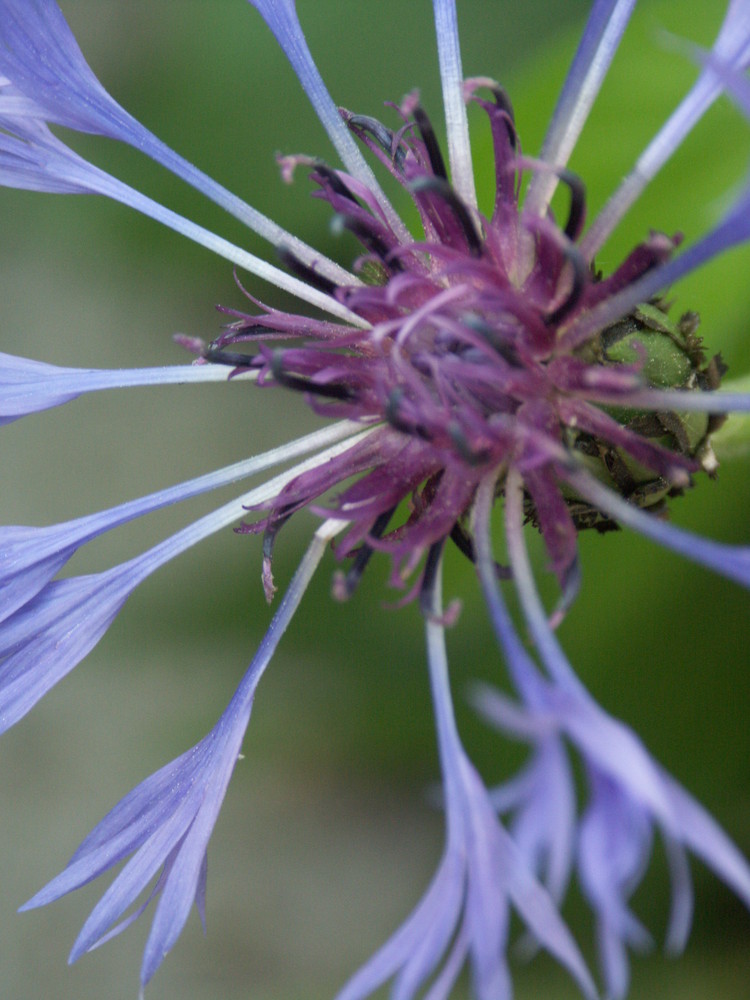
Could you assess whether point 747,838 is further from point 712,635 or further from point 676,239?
point 676,239

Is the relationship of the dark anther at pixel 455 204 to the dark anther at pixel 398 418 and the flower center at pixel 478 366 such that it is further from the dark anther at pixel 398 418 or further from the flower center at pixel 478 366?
the dark anther at pixel 398 418

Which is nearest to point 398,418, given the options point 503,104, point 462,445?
point 462,445

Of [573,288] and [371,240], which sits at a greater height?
[371,240]

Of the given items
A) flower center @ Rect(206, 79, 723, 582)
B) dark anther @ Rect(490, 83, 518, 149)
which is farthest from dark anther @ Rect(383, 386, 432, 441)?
dark anther @ Rect(490, 83, 518, 149)

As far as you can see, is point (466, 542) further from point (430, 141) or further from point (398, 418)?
point (430, 141)

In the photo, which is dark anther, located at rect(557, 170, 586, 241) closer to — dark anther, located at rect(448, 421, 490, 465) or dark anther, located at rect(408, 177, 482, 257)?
dark anther, located at rect(408, 177, 482, 257)

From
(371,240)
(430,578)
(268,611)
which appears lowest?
(430,578)

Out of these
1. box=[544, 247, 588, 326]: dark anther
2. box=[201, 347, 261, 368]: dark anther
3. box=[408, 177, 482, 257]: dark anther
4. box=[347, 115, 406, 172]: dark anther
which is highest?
box=[347, 115, 406, 172]: dark anther
